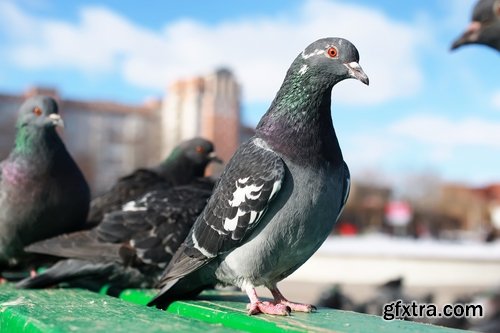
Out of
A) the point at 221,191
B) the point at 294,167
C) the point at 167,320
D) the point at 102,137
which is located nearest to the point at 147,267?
the point at 221,191

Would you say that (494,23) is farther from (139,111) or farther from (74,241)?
(139,111)

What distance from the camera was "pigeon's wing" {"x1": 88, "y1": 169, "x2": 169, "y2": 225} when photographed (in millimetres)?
4660

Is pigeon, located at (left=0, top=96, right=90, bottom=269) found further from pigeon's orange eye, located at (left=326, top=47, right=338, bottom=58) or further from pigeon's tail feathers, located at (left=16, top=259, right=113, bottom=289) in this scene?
pigeon's orange eye, located at (left=326, top=47, right=338, bottom=58)

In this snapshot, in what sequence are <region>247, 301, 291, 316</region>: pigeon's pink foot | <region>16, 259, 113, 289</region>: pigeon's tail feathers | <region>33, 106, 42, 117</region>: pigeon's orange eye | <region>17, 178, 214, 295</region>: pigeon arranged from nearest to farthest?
<region>247, 301, 291, 316</region>: pigeon's pink foot < <region>16, 259, 113, 289</region>: pigeon's tail feathers < <region>17, 178, 214, 295</region>: pigeon < <region>33, 106, 42, 117</region>: pigeon's orange eye

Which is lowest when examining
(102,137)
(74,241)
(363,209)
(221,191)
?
(74,241)

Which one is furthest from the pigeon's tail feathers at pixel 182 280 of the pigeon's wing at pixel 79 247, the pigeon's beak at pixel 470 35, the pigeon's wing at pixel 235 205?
the pigeon's beak at pixel 470 35

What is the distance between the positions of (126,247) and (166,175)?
5.29 ft

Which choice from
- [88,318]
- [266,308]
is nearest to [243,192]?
[266,308]

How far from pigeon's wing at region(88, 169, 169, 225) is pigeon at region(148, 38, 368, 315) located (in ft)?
6.14

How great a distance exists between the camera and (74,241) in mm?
3586

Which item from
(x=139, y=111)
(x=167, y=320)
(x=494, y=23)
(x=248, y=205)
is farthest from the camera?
(x=139, y=111)

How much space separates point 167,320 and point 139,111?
69.6 metres

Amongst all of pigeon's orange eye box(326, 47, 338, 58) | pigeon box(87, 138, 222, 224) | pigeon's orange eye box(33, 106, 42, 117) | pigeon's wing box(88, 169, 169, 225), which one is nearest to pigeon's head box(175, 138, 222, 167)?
pigeon box(87, 138, 222, 224)

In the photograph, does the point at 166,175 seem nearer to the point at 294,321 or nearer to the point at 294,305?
Result: the point at 294,305
